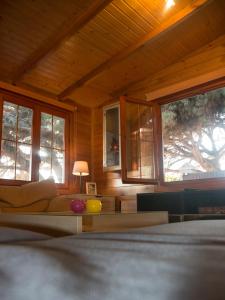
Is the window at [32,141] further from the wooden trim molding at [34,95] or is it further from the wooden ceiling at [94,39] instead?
the wooden ceiling at [94,39]

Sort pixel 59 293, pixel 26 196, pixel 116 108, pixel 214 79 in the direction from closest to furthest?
1. pixel 59 293
2. pixel 26 196
3. pixel 214 79
4. pixel 116 108

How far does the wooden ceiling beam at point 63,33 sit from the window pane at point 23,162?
1046 mm

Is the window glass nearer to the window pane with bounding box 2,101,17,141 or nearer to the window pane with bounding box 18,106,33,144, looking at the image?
the window pane with bounding box 18,106,33,144

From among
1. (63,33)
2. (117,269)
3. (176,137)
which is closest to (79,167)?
(176,137)

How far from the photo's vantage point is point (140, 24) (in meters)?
3.81

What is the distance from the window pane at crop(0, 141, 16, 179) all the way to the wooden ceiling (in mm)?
951

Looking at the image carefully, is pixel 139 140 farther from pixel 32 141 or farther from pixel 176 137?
pixel 32 141

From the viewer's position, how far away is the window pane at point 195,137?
14.2ft

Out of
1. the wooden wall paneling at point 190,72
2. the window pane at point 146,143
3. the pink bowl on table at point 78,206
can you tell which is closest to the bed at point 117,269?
the pink bowl on table at point 78,206

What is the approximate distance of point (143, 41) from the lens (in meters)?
3.94

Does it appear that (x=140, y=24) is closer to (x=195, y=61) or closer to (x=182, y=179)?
(x=195, y=61)

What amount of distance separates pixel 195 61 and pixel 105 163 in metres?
2.12

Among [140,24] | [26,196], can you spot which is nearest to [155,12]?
[140,24]

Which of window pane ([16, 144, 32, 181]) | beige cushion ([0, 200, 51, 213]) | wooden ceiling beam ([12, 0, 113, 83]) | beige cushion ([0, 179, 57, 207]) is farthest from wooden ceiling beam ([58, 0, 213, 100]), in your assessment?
beige cushion ([0, 200, 51, 213])
